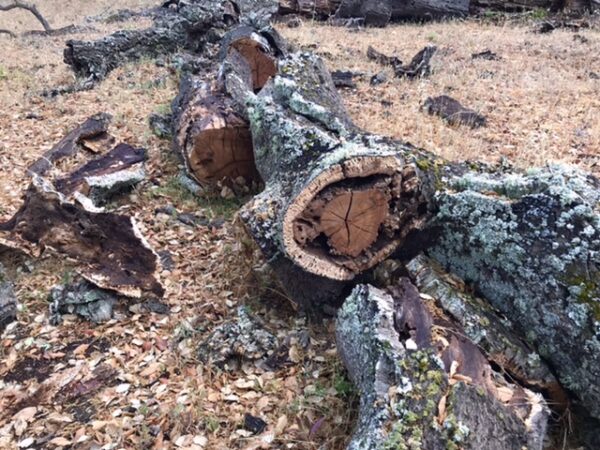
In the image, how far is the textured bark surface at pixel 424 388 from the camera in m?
2.68

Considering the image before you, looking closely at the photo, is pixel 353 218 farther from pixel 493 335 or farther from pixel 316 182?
pixel 493 335

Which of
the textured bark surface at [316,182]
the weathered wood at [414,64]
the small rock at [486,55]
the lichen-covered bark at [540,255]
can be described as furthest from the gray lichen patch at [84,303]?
the small rock at [486,55]

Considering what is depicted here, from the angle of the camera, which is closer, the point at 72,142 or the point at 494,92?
the point at 72,142

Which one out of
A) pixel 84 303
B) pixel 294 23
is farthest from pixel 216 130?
pixel 294 23

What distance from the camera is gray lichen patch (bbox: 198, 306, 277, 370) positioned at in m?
3.92

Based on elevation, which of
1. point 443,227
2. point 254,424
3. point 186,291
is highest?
point 443,227

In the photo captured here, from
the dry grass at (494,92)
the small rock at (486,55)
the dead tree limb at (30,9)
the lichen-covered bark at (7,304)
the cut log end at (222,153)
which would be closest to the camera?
the lichen-covered bark at (7,304)

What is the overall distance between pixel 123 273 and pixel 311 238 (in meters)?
1.79

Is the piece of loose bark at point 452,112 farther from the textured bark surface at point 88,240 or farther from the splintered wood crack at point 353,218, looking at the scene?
the textured bark surface at point 88,240

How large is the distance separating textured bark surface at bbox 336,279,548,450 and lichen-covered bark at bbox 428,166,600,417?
1.12 feet

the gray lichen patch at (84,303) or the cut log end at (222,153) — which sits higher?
the cut log end at (222,153)

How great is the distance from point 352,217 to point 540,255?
117 cm

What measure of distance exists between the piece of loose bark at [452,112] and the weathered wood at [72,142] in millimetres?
4335

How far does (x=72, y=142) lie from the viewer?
22.8 feet
